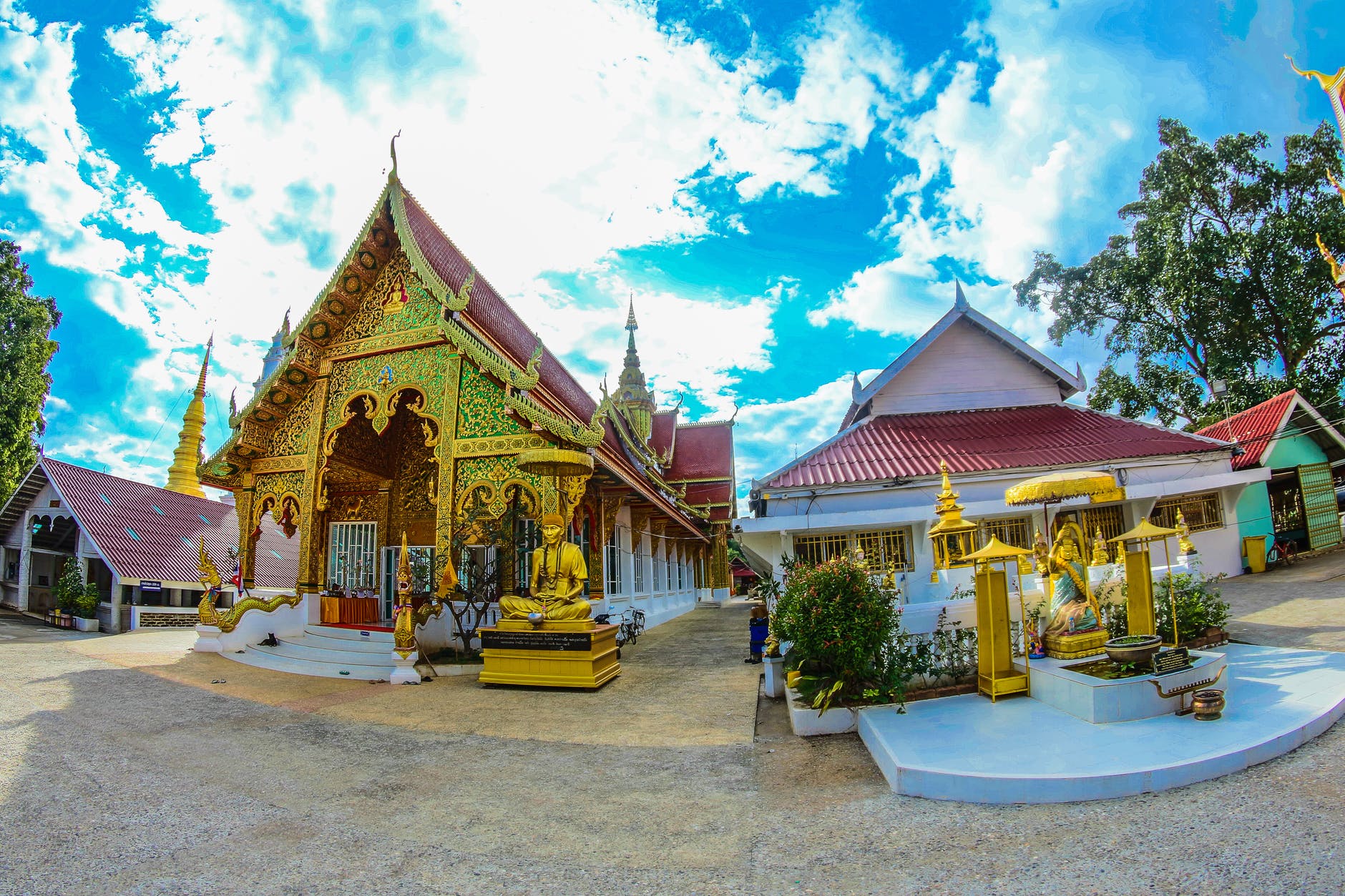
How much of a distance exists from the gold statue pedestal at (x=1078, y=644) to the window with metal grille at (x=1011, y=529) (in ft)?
16.8

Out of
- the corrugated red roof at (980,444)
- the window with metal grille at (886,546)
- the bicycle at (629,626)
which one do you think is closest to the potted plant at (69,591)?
the bicycle at (629,626)

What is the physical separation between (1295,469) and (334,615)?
65.1 ft

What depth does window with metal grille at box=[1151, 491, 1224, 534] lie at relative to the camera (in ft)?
39.5

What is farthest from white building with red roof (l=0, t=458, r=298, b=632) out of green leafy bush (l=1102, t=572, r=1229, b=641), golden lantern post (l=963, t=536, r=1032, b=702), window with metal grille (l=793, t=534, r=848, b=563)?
green leafy bush (l=1102, t=572, r=1229, b=641)

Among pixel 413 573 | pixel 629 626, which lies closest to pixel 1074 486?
pixel 629 626

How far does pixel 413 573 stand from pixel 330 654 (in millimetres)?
1705

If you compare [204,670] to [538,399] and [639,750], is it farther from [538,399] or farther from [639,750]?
[639,750]

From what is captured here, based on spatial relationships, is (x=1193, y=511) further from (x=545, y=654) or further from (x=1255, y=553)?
(x=545, y=654)

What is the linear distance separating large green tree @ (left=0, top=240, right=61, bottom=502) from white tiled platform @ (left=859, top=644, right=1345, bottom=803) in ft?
77.1

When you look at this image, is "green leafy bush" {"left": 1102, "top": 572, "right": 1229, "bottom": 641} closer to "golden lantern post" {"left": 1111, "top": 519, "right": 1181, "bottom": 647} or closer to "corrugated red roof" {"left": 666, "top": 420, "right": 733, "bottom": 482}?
"golden lantern post" {"left": 1111, "top": 519, "right": 1181, "bottom": 647}

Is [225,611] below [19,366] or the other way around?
below

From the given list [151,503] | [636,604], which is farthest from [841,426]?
[151,503]

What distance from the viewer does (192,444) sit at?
23688mm

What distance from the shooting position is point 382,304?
10734 millimetres
